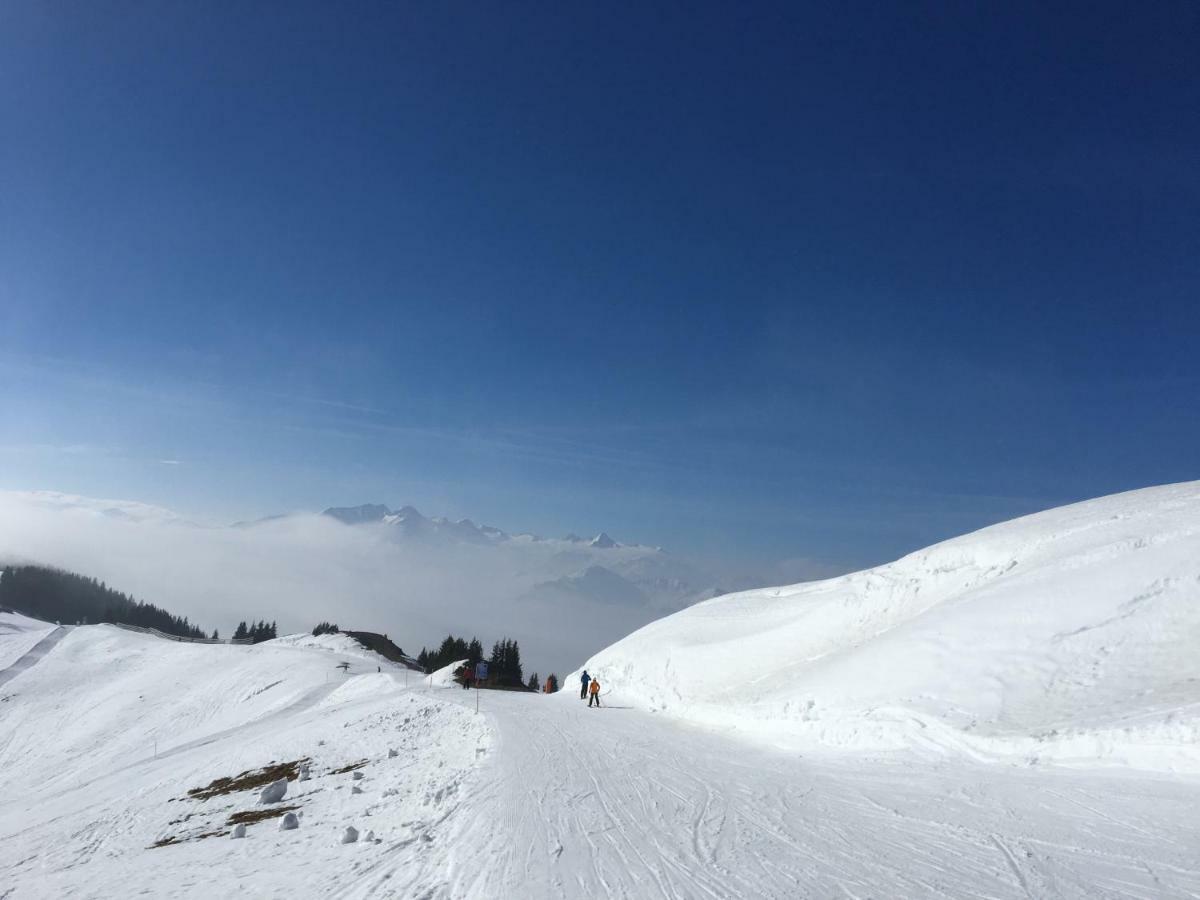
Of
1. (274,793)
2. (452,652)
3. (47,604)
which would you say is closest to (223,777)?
(274,793)

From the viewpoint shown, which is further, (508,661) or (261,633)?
(261,633)

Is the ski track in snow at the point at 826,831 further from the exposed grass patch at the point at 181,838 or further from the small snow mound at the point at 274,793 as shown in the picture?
the small snow mound at the point at 274,793

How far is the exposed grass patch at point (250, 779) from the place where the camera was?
73.0 ft

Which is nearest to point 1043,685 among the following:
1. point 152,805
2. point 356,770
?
point 356,770

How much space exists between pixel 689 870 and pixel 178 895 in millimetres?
8992

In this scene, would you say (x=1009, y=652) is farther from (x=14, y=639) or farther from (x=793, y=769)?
(x=14, y=639)

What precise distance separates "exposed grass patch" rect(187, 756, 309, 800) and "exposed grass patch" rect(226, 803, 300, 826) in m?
3.85

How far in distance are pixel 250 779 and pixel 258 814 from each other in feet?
26.9

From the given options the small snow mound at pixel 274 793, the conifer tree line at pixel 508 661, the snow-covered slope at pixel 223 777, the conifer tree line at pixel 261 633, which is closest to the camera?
the snow-covered slope at pixel 223 777

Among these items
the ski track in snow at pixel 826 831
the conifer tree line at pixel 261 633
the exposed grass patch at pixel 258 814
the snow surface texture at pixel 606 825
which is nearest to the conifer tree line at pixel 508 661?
the snow surface texture at pixel 606 825

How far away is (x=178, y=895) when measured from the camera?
430 inches

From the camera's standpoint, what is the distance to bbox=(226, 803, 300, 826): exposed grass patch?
16.2 m

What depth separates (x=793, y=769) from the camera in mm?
14602

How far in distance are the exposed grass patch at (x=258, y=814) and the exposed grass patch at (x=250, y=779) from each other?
3855 millimetres
